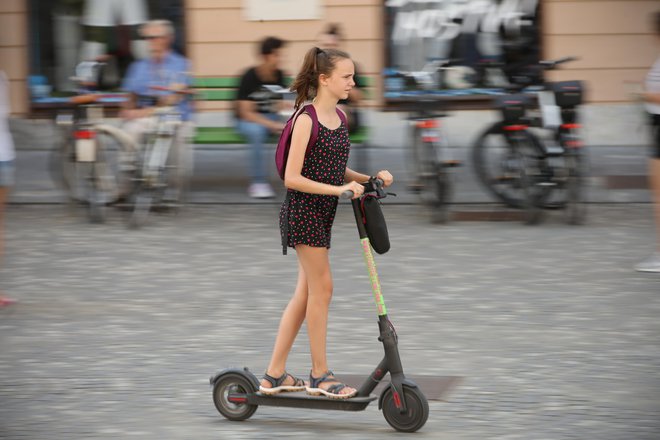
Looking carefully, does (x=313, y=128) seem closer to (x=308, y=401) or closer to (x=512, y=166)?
(x=308, y=401)

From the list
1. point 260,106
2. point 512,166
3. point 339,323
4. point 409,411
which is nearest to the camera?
point 409,411

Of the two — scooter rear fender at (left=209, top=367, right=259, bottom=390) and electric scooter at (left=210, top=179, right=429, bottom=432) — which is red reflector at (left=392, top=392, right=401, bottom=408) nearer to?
electric scooter at (left=210, top=179, right=429, bottom=432)

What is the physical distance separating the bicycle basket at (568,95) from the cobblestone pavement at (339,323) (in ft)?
3.29

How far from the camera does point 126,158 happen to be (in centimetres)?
1098

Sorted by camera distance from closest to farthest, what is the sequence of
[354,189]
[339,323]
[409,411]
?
[354,189], [409,411], [339,323]

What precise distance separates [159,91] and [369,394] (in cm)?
665

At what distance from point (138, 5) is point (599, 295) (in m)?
9.45

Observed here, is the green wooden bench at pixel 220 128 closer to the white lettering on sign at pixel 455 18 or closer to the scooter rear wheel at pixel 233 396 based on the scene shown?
the white lettering on sign at pixel 455 18

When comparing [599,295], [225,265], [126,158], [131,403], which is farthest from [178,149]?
[131,403]

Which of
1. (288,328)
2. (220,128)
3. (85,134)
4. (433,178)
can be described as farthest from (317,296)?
(220,128)

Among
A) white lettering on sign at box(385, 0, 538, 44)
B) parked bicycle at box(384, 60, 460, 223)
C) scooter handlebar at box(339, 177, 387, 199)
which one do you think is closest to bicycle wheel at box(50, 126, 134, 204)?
parked bicycle at box(384, 60, 460, 223)

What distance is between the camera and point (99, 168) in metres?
11.0

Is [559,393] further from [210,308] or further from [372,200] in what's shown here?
[210,308]

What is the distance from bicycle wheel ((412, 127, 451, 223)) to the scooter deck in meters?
5.11
